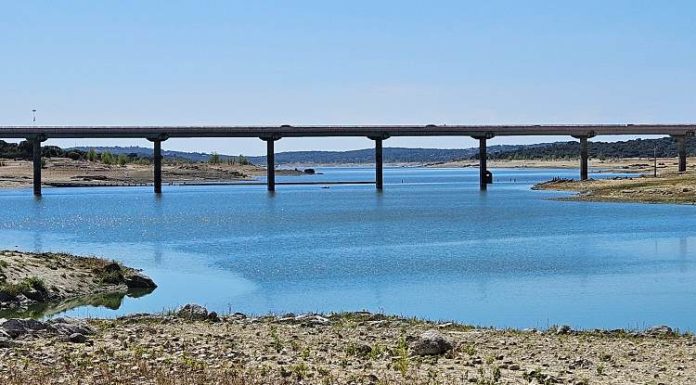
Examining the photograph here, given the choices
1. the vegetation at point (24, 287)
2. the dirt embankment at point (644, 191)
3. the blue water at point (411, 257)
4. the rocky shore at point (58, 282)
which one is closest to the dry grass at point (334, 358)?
the blue water at point (411, 257)

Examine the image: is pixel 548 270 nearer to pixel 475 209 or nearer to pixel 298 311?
pixel 298 311

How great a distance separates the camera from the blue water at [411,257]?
32.8 metres

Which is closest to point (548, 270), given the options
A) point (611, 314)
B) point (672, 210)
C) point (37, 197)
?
point (611, 314)

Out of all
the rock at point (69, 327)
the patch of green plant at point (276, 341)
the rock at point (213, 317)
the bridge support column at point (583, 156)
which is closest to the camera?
the patch of green plant at point (276, 341)

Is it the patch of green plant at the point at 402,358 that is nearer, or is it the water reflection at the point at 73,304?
the patch of green plant at the point at 402,358

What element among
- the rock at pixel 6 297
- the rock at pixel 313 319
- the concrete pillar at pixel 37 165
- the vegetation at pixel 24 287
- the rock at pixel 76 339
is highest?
the concrete pillar at pixel 37 165

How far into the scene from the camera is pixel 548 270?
140 feet

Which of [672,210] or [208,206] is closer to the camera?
[672,210]

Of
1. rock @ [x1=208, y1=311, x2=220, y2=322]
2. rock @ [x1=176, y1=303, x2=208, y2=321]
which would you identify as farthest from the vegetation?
rock @ [x1=208, y1=311, x2=220, y2=322]

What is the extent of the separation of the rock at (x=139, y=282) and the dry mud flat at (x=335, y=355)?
1268 cm

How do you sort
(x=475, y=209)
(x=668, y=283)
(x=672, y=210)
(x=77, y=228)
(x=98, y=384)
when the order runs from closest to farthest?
(x=98, y=384) < (x=668, y=283) < (x=77, y=228) < (x=672, y=210) < (x=475, y=209)

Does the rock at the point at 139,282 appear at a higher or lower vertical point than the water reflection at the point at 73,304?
higher

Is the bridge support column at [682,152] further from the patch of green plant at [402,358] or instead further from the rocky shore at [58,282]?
the patch of green plant at [402,358]

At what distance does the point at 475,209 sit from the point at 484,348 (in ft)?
246
